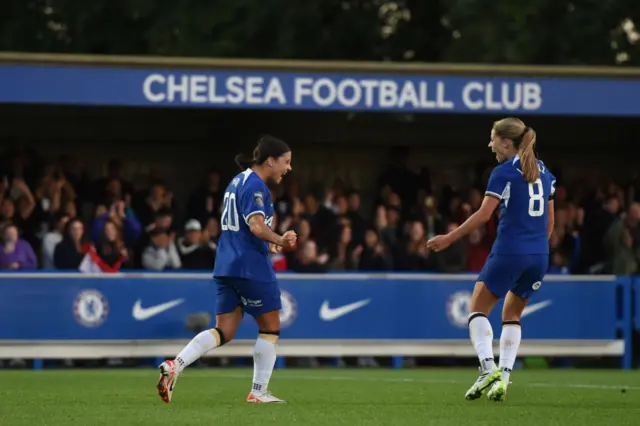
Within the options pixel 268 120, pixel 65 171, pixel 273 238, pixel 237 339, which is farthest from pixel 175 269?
pixel 273 238

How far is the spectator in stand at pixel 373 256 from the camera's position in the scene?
754 inches

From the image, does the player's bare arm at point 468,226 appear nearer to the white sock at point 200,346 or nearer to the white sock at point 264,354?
the white sock at point 264,354

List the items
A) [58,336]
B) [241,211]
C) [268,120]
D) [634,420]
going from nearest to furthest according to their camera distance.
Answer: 1. [634,420]
2. [241,211]
3. [58,336]
4. [268,120]

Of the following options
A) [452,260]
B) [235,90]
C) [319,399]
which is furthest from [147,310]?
[319,399]

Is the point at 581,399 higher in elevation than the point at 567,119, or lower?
lower

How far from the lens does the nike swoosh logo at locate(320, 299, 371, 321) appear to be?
1798cm

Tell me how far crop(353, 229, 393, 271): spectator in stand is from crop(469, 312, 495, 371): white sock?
7519 millimetres

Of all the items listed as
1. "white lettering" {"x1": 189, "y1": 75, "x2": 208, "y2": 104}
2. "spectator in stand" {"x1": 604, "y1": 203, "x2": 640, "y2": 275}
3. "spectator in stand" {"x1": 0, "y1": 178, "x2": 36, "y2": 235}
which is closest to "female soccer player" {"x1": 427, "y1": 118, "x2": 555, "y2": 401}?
"white lettering" {"x1": 189, "y1": 75, "x2": 208, "y2": 104}

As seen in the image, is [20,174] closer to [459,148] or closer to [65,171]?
[65,171]

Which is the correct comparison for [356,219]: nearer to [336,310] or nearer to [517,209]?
[336,310]

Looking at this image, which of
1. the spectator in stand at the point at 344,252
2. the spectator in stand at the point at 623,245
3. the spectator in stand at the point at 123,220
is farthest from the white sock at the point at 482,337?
the spectator in stand at the point at 623,245

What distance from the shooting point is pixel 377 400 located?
12.1 meters

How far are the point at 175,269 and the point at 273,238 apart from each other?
7882 mm

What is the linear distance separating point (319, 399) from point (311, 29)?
1322 cm
